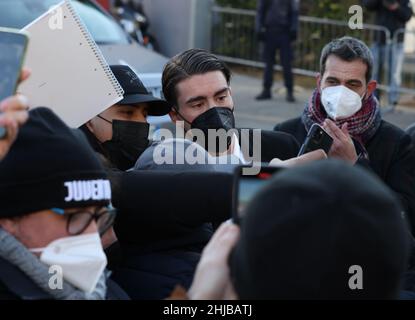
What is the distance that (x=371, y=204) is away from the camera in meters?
1.44

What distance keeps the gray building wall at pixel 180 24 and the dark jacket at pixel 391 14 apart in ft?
12.8

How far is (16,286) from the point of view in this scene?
78.8 inches

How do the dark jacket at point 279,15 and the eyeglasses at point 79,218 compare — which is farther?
the dark jacket at point 279,15

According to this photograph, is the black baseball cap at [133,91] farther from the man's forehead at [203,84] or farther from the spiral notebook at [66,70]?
the spiral notebook at [66,70]

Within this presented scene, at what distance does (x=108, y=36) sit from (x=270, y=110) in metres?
3.82

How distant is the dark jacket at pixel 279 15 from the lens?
1152 centimetres

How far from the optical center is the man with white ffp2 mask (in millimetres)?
3858

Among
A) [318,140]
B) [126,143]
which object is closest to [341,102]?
[318,140]

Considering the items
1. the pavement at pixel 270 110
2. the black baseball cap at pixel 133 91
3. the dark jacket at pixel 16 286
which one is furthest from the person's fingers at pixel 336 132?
the pavement at pixel 270 110

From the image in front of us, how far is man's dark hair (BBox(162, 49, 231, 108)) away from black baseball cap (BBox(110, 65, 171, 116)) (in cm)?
18

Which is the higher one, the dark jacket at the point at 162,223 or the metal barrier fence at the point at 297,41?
the dark jacket at the point at 162,223

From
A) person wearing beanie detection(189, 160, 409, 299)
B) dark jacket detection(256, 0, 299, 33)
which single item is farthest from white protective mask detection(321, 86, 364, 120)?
dark jacket detection(256, 0, 299, 33)

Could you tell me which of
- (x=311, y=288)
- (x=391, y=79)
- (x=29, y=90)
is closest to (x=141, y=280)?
(x=29, y=90)

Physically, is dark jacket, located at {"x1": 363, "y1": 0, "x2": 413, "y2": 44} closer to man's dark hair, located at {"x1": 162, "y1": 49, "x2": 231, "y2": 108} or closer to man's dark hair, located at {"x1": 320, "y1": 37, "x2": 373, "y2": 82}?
man's dark hair, located at {"x1": 320, "y1": 37, "x2": 373, "y2": 82}
